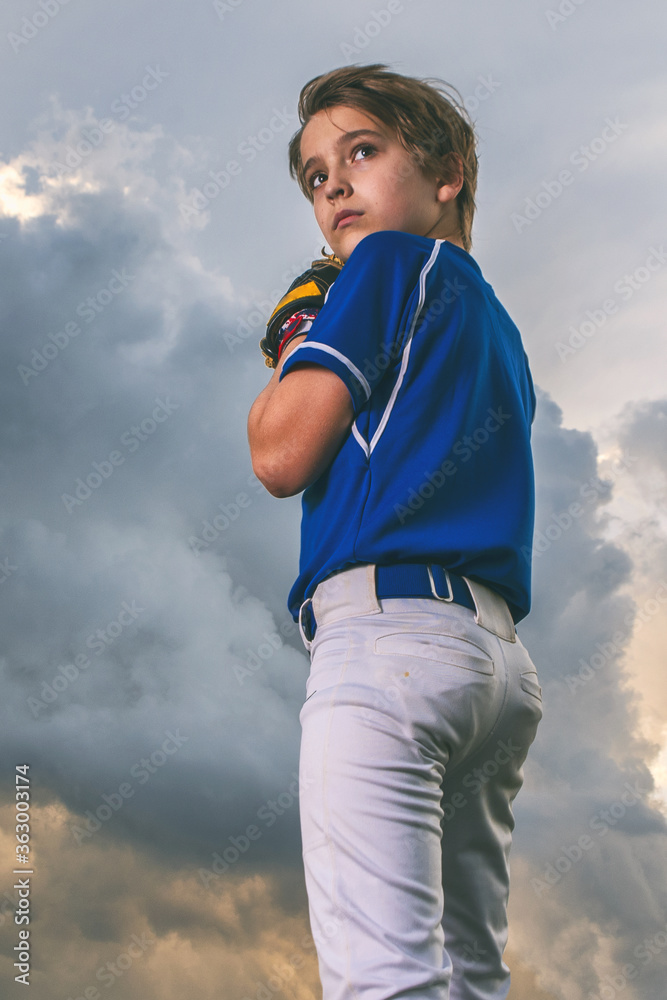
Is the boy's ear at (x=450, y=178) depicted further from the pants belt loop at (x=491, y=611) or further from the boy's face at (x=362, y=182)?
the pants belt loop at (x=491, y=611)

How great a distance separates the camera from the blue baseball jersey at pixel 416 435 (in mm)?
1571

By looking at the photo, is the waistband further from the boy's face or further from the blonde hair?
the blonde hair

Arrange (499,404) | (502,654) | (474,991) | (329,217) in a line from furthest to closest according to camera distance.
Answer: (329,217), (499,404), (474,991), (502,654)

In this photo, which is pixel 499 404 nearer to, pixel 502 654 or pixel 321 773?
pixel 502 654

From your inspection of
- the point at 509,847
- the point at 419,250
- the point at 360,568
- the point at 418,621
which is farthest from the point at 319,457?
the point at 509,847

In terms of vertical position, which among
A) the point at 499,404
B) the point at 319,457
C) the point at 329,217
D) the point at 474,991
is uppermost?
the point at 329,217

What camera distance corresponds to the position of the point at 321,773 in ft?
4.67

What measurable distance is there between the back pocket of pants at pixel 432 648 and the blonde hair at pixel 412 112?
49.2 inches

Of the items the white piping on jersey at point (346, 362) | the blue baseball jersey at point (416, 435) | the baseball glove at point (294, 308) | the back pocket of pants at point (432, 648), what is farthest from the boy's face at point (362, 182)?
the back pocket of pants at point (432, 648)

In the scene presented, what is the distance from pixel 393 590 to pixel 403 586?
21 mm

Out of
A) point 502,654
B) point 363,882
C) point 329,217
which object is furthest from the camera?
point 329,217

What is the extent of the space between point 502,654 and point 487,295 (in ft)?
2.89

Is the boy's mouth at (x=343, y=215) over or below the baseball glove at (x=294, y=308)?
over

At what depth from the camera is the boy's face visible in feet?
6.36
